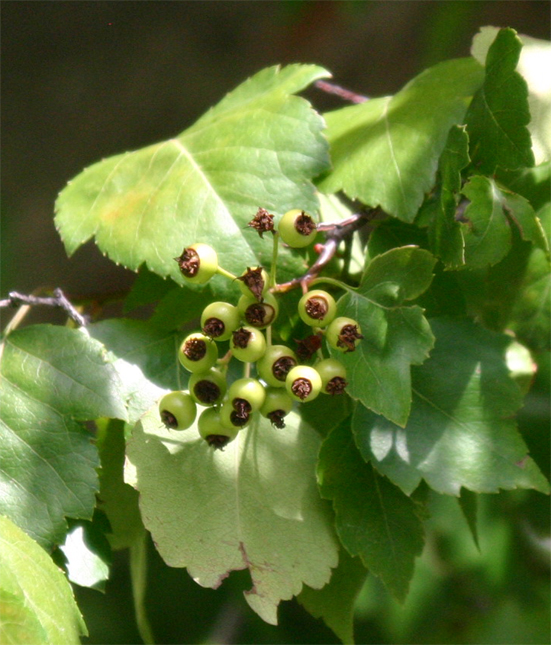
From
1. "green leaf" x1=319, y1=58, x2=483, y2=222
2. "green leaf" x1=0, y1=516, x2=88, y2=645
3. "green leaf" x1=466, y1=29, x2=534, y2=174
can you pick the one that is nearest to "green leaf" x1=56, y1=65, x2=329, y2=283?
"green leaf" x1=319, y1=58, x2=483, y2=222

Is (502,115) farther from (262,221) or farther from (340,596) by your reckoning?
(340,596)

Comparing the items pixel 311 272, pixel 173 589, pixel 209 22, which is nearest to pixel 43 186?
pixel 209 22

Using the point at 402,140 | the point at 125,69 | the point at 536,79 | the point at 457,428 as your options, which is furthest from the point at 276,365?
the point at 125,69

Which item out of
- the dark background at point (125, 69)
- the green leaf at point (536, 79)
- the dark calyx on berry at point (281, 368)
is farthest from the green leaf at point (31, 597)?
the dark background at point (125, 69)

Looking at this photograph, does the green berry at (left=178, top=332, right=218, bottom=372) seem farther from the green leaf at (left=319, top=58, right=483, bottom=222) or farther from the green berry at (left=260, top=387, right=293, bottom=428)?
the green leaf at (left=319, top=58, right=483, bottom=222)

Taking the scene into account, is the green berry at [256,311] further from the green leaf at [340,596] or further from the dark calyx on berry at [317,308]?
the green leaf at [340,596]
